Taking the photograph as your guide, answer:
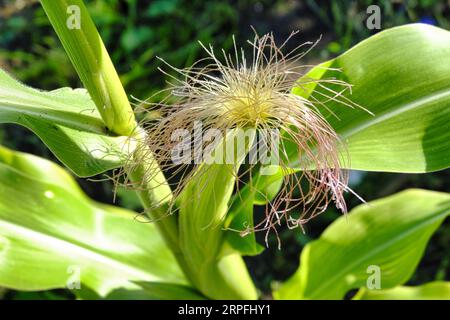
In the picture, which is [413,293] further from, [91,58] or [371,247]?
[91,58]

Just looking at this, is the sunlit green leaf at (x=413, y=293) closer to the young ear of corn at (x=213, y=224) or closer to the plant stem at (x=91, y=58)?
the young ear of corn at (x=213, y=224)

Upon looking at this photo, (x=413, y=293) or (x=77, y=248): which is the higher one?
(x=77, y=248)

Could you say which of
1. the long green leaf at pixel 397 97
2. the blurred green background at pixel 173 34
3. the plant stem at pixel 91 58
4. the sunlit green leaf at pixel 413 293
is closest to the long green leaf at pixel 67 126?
the plant stem at pixel 91 58

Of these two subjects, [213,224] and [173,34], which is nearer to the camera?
[213,224]

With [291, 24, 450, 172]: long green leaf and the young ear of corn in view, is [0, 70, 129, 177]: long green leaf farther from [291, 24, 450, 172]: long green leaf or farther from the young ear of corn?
[291, 24, 450, 172]: long green leaf

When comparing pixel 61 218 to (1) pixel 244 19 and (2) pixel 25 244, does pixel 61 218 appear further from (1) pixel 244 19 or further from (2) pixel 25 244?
(1) pixel 244 19

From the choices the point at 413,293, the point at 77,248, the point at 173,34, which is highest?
the point at 173,34

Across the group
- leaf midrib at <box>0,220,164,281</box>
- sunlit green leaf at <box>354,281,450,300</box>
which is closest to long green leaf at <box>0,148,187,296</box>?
leaf midrib at <box>0,220,164,281</box>

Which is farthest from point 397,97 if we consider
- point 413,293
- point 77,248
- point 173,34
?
point 173,34
